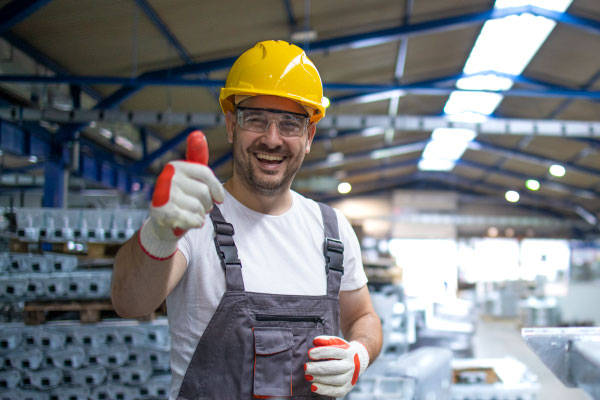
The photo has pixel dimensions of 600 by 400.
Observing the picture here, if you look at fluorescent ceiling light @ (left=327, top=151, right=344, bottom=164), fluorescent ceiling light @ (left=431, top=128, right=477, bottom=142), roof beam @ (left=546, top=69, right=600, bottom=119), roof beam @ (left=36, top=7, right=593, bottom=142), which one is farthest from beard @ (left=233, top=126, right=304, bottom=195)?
fluorescent ceiling light @ (left=327, top=151, right=344, bottom=164)

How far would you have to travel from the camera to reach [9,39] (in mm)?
6566

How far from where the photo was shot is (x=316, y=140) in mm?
14414

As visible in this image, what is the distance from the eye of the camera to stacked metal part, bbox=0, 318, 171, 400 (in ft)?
15.5

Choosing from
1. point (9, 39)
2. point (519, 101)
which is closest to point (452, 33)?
point (519, 101)

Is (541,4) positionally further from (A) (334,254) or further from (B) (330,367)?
(B) (330,367)

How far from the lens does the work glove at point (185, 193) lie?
3.87 feet

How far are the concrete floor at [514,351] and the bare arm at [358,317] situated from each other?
5.85 m

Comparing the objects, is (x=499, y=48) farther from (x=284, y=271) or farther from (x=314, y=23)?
(x=284, y=271)

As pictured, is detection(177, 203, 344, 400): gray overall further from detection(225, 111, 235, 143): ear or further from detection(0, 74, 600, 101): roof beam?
detection(0, 74, 600, 101): roof beam

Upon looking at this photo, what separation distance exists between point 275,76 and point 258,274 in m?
0.64

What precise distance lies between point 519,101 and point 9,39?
10787mm

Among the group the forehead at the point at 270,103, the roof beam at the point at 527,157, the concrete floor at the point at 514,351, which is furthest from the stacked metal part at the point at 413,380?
the roof beam at the point at 527,157

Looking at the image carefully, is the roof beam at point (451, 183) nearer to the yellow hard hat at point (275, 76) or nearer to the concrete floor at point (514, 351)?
the concrete floor at point (514, 351)

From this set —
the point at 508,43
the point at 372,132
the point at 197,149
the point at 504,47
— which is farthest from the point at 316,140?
the point at 197,149
